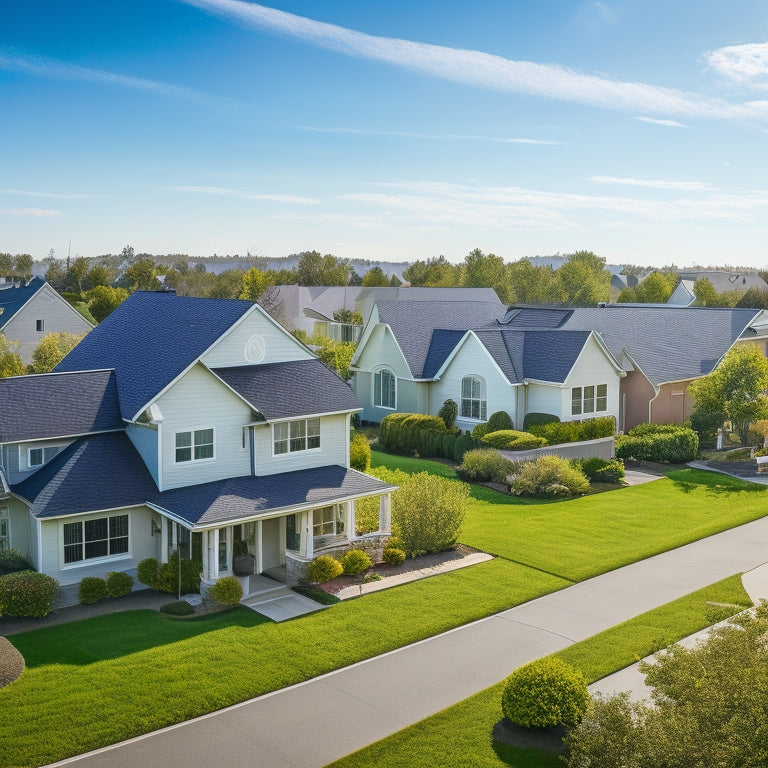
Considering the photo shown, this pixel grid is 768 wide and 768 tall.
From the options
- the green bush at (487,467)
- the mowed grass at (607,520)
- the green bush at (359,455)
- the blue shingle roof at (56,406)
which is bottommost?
the mowed grass at (607,520)

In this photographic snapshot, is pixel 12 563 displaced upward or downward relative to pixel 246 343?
downward

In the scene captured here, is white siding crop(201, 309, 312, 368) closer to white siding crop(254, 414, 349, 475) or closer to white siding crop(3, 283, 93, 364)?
white siding crop(254, 414, 349, 475)

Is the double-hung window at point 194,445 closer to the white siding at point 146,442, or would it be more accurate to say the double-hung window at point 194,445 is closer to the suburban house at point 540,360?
the white siding at point 146,442

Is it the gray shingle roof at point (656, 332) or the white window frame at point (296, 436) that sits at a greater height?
the gray shingle roof at point (656, 332)

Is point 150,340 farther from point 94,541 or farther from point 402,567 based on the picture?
point 402,567

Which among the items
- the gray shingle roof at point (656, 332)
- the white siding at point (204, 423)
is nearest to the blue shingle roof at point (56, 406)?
the white siding at point (204, 423)

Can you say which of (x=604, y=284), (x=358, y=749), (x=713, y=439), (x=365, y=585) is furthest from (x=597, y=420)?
(x=604, y=284)

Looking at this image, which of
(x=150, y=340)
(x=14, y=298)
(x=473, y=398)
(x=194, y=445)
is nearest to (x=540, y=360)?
(x=473, y=398)
